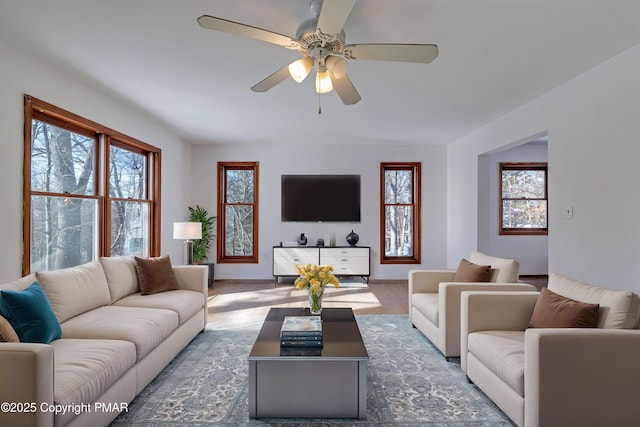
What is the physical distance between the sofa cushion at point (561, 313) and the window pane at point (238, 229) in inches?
200

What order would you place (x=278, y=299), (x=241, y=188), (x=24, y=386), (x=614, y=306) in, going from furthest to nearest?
1. (x=241, y=188)
2. (x=278, y=299)
3. (x=614, y=306)
4. (x=24, y=386)

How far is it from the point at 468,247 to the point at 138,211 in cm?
501

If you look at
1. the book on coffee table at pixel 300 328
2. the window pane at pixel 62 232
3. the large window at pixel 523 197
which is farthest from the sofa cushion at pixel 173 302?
the large window at pixel 523 197

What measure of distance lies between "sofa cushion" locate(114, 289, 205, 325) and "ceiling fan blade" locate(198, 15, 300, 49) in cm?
235

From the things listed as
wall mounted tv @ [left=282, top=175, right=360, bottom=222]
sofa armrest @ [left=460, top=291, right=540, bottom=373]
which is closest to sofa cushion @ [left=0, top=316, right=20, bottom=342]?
sofa armrest @ [left=460, top=291, right=540, bottom=373]

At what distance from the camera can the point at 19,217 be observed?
2.79 m

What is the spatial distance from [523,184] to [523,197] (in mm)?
256

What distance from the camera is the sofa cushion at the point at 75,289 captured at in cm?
256

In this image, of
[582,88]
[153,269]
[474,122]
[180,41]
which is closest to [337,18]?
[180,41]

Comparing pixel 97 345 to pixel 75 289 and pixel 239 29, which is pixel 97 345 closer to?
pixel 75 289

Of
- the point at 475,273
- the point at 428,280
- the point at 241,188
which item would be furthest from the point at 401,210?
the point at 475,273

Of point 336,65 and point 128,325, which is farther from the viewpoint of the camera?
point 128,325

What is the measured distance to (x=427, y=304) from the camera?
3.46 m

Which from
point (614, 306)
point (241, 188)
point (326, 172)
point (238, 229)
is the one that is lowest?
point (614, 306)
